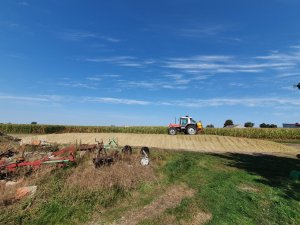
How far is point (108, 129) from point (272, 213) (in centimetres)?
4256

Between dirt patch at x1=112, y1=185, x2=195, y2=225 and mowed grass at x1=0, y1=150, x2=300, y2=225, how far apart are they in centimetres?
17

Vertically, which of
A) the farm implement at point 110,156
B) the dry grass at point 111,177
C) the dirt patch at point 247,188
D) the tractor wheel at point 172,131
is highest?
the tractor wheel at point 172,131

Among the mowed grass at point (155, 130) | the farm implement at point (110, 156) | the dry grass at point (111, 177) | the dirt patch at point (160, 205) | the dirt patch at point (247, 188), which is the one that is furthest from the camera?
the mowed grass at point (155, 130)

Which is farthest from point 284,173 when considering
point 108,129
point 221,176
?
point 108,129

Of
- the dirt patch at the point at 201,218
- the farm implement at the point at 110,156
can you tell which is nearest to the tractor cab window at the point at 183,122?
the farm implement at the point at 110,156

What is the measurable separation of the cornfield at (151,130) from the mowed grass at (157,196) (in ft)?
105

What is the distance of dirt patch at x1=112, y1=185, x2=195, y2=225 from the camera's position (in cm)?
738

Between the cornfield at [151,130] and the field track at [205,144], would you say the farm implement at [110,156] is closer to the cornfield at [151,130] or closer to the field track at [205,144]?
the field track at [205,144]

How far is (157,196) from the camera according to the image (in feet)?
29.9

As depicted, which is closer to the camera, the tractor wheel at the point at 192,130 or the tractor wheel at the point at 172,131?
the tractor wheel at the point at 192,130

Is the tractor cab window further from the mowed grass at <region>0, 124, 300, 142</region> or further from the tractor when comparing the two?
the mowed grass at <region>0, 124, 300, 142</region>

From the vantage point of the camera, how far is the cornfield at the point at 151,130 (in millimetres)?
41781

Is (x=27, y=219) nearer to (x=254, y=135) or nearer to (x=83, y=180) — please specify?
(x=83, y=180)

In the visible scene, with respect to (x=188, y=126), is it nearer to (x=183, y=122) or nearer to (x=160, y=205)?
(x=183, y=122)
